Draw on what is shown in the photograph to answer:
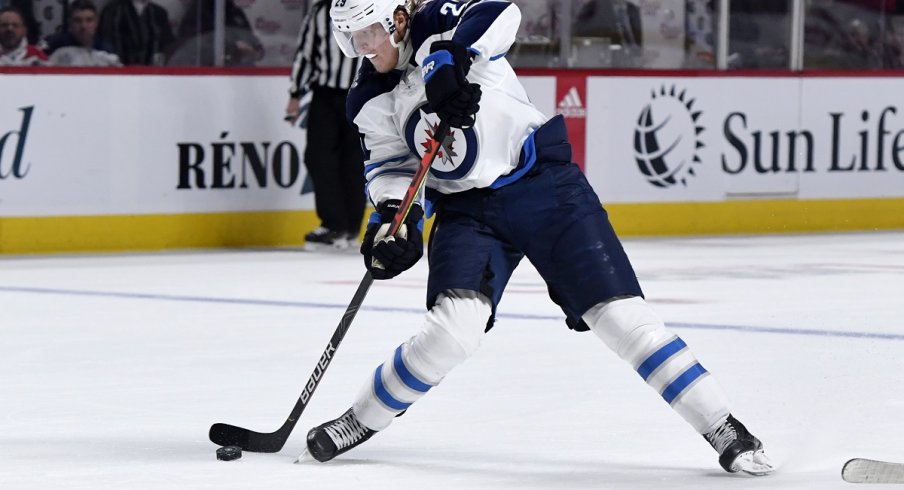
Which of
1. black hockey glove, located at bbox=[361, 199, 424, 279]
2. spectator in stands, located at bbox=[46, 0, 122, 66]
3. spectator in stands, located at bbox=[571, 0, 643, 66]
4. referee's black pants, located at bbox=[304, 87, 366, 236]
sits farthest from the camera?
spectator in stands, located at bbox=[571, 0, 643, 66]

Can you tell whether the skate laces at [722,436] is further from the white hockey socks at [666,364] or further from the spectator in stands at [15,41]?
the spectator in stands at [15,41]

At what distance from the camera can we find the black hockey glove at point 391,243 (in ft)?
11.7

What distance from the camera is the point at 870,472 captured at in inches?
133

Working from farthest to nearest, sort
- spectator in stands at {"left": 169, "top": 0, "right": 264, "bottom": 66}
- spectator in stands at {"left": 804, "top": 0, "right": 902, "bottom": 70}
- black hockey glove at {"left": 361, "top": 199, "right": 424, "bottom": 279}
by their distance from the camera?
spectator in stands at {"left": 804, "top": 0, "right": 902, "bottom": 70}
spectator in stands at {"left": 169, "top": 0, "right": 264, "bottom": 66}
black hockey glove at {"left": 361, "top": 199, "right": 424, "bottom": 279}

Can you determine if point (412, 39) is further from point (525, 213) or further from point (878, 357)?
point (878, 357)

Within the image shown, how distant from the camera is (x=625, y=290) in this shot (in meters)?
3.53

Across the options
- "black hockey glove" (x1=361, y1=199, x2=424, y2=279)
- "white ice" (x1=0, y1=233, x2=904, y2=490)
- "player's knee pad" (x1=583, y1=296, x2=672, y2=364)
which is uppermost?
"black hockey glove" (x1=361, y1=199, x2=424, y2=279)

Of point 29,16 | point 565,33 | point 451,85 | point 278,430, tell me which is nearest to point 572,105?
point 565,33

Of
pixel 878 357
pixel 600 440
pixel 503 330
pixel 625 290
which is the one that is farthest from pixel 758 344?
pixel 625 290

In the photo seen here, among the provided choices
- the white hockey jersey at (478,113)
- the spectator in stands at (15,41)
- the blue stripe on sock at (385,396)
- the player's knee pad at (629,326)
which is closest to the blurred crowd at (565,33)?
the spectator in stands at (15,41)

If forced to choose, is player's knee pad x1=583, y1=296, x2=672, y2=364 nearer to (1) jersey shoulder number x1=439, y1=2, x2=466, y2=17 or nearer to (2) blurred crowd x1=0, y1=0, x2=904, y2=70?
(1) jersey shoulder number x1=439, y1=2, x2=466, y2=17

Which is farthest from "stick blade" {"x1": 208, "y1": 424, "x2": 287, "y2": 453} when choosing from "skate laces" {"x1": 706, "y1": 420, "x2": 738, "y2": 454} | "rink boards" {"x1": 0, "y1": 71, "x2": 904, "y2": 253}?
"rink boards" {"x1": 0, "y1": 71, "x2": 904, "y2": 253}

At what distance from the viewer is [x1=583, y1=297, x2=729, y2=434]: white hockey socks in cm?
345

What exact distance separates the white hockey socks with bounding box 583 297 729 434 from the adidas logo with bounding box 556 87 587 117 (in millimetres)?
6059
